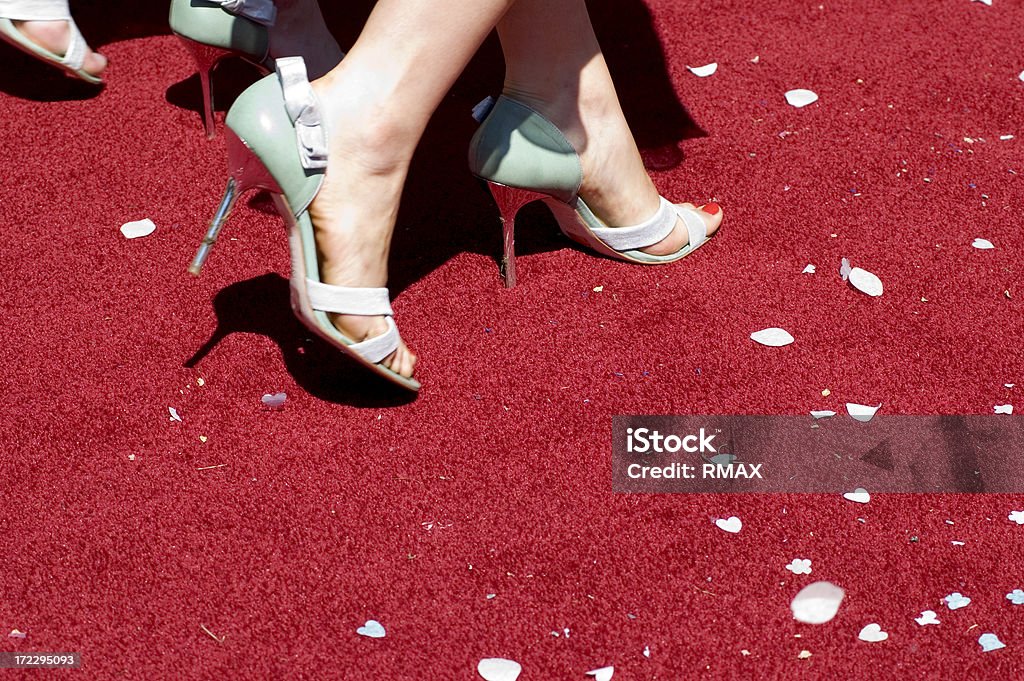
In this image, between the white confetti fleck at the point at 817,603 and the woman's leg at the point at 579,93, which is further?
the woman's leg at the point at 579,93

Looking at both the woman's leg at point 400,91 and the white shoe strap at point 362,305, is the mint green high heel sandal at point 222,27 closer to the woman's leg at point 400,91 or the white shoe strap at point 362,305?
the woman's leg at point 400,91

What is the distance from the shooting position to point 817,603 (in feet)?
3.61

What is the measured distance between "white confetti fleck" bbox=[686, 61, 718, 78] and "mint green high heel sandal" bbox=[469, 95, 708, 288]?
1.67 ft

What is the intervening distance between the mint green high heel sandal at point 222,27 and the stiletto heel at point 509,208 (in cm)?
48

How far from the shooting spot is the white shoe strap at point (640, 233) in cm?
151

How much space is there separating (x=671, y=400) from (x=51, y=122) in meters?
1.17

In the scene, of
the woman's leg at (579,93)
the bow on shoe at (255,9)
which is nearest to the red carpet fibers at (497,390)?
the woman's leg at (579,93)

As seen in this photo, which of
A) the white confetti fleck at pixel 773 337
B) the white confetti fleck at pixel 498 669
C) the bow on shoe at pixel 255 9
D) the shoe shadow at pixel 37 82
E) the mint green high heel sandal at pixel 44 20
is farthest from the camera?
the shoe shadow at pixel 37 82

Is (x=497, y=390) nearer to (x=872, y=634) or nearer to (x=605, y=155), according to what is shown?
(x=605, y=155)

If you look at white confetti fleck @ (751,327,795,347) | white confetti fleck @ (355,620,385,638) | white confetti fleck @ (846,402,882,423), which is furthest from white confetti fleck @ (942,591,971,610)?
white confetti fleck @ (355,620,385,638)

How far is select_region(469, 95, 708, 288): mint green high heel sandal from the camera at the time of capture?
1378 millimetres

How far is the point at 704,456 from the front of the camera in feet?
4.18

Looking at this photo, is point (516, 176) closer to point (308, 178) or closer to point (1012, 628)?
point (308, 178)

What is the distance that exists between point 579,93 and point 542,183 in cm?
13
